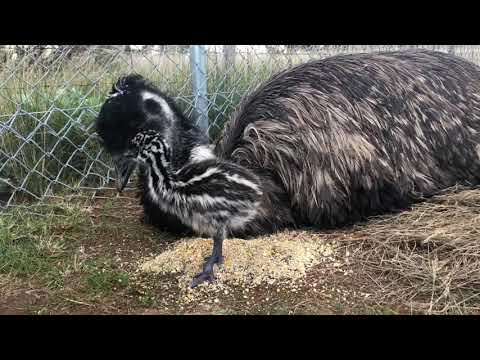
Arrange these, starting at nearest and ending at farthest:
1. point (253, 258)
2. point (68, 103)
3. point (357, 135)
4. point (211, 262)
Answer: point (211, 262) < point (253, 258) < point (357, 135) < point (68, 103)

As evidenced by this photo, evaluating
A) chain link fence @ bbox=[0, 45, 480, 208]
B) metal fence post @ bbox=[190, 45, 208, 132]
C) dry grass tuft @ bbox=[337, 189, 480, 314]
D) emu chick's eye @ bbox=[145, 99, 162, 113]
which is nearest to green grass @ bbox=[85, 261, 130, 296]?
emu chick's eye @ bbox=[145, 99, 162, 113]

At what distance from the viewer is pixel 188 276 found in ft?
8.42

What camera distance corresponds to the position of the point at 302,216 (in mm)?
2975

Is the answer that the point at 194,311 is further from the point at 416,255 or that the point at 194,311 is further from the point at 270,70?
the point at 270,70

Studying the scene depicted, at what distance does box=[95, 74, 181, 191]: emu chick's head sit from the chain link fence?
909 millimetres

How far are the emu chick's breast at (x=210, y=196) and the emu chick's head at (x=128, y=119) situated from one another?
20 centimetres

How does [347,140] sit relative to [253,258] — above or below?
above

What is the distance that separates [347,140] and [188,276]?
1.06 m

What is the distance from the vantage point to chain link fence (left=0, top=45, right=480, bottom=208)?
11.2ft

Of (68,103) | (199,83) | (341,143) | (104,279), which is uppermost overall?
(199,83)

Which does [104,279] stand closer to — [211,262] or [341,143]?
[211,262]

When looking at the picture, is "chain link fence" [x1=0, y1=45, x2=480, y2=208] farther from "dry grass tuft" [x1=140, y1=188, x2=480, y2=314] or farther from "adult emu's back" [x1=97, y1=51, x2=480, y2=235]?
"dry grass tuft" [x1=140, y1=188, x2=480, y2=314]

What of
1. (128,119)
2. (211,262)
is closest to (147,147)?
(128,119)

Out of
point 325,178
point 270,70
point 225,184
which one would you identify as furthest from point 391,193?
A: point 270,70
